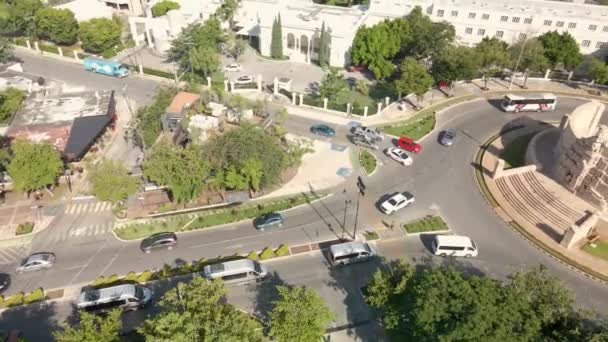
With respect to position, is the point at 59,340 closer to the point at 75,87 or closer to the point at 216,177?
the point at 216,177

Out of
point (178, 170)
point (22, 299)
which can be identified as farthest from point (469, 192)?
point (22, 299)

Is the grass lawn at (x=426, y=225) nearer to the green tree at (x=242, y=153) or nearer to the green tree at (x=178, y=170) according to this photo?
the green tree at (x=242, y=153)

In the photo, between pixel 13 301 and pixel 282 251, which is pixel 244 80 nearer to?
pixel 282 251

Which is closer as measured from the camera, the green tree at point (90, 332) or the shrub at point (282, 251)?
the green tree at point (90, 332)

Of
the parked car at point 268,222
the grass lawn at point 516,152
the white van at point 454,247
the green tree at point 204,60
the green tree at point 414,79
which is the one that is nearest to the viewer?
the white van at point 454,247

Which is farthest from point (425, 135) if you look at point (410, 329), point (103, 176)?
point (103, 176)

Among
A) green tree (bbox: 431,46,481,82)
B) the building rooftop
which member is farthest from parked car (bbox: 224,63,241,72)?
green tree (bbox: 431,46,481,82)

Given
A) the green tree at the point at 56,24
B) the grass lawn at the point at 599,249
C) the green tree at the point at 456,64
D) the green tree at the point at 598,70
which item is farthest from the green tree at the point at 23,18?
the green tree at the point at 598,70

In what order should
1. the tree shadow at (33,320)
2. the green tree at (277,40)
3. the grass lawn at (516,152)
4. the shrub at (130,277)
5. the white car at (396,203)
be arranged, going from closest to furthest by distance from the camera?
the tree shadow at (33,320)
the shrub at (130,277)
the white car at (396,203)
the grass lawn at (516,152)
the green tree at (277,40)
